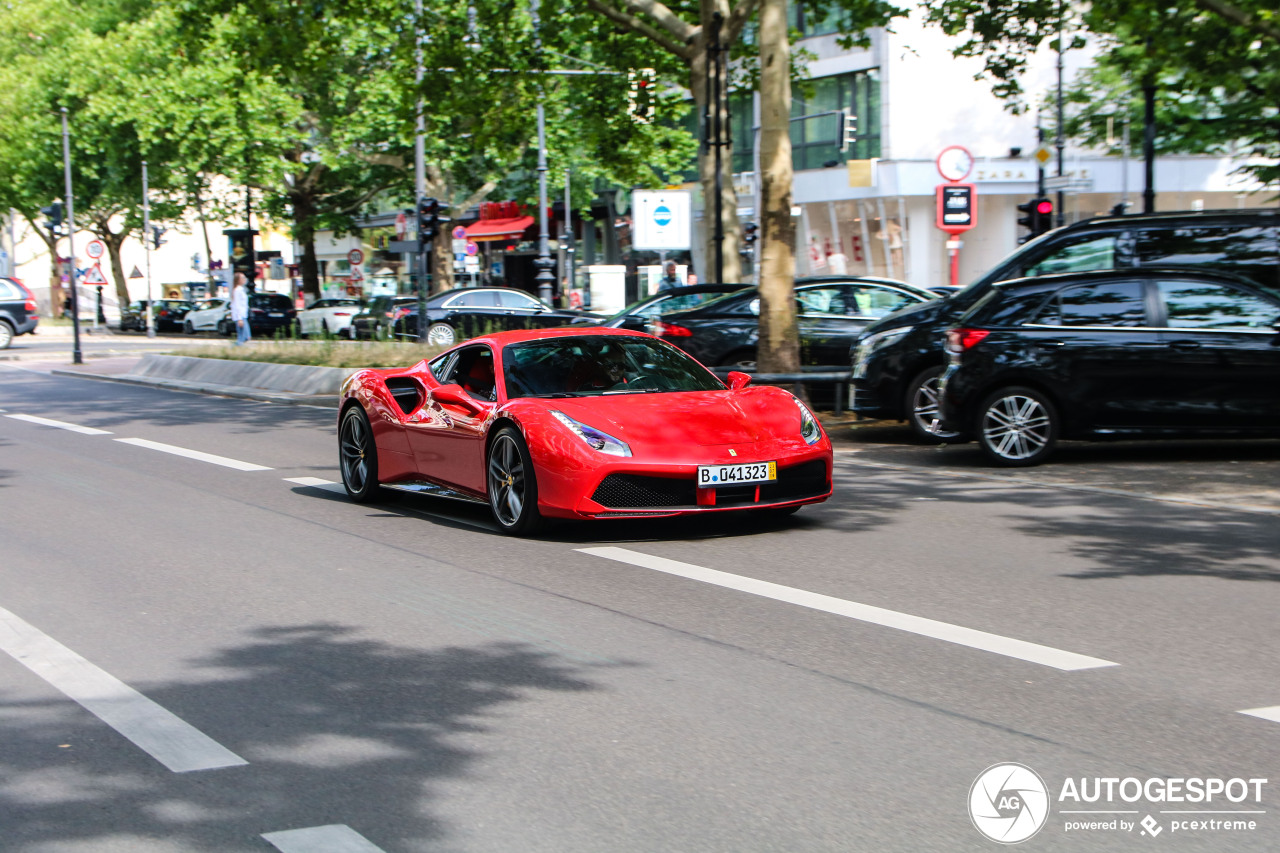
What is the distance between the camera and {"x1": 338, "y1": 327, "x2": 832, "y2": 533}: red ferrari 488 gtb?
838 cm

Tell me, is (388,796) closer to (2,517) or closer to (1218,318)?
A: (2,517)

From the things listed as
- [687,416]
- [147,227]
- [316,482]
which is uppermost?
[147,227]

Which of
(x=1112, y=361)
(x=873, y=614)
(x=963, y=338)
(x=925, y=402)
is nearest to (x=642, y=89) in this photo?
(x=925, y=402)

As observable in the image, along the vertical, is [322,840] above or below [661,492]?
below

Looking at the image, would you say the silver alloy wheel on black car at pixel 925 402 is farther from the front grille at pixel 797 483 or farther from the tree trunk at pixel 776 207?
the front grille at pixel 797 483

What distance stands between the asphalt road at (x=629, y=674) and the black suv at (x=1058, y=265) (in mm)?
3056

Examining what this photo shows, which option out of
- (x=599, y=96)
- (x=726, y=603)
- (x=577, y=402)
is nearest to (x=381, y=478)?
(x=577, y=402)

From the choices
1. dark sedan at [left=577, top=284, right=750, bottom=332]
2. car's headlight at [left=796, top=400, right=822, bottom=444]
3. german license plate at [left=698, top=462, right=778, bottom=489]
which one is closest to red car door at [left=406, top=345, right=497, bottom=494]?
german license plate at [left=698, top=462, right=778, bottom=489]

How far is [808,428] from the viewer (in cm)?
906

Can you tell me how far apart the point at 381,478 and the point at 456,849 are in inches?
273

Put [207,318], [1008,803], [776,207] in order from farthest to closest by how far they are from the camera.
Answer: [207,318]
[776,207]
[1008,803]

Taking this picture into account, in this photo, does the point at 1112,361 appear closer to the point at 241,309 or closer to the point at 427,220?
the point at 427,220

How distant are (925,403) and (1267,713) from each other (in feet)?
30.5

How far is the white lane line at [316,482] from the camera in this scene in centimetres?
1173
